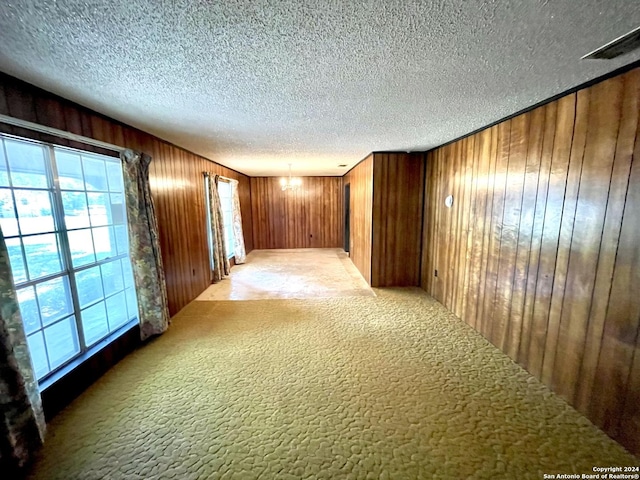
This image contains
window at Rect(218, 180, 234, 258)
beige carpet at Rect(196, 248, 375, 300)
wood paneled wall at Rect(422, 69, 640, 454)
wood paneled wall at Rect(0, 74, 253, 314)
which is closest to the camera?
wood paneled wall at Rect(422, 69, 640, 454)

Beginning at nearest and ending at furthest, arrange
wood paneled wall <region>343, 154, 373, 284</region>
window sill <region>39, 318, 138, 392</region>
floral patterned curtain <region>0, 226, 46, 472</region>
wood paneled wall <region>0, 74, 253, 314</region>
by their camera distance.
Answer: floral patterned curtain <region>0, 226, 46, 472</region> → wood paneled wall <region>0, 74, 253, 314</region> → window sill <region>39, 318, 138, 392</region> → wood paneled wall <region>343, 154, 373, 284</region>

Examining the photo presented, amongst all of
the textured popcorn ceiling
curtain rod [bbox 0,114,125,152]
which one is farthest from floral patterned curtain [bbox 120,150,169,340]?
the textured popcorn ceiling

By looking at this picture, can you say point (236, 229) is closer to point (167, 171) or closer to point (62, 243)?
point (167, 171)

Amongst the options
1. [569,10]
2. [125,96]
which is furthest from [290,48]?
[125,96]

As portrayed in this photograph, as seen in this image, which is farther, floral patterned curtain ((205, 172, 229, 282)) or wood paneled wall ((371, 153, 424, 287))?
floral patterned curtain ((205, 172, 229, 282))

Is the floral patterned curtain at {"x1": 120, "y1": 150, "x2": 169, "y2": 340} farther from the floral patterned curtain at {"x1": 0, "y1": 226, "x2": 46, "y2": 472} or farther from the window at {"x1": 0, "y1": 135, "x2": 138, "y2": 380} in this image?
the floral patterned curtain at {"x1": 0, "y1": 226, "x2": 46, "y2": 472}

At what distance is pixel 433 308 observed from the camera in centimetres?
338

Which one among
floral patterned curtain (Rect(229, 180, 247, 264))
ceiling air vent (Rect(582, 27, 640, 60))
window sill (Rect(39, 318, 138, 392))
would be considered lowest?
window sill (Rect(39, 318, 138, 392))

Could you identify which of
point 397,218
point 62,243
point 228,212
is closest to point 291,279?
point 397,218

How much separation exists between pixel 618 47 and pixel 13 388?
3.60 metres

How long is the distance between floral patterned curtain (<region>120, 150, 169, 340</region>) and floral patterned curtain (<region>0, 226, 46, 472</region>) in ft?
3.74

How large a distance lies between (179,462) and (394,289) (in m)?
3.42

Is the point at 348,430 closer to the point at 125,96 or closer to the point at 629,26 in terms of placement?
the point at 629,26

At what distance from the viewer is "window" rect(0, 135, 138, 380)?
164 cm
